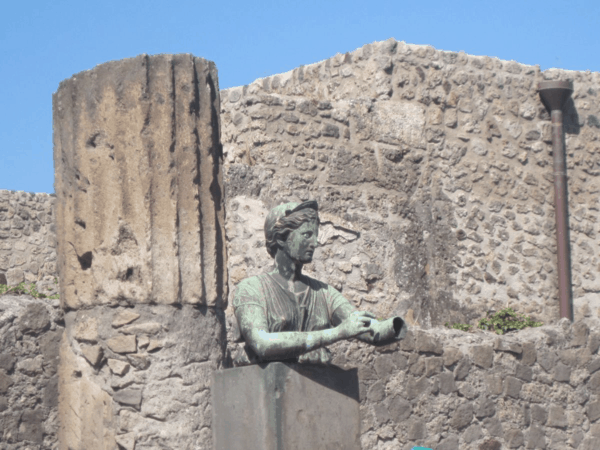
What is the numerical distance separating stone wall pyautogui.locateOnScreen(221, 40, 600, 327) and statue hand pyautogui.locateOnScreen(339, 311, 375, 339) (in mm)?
4181

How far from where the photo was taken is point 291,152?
981cm

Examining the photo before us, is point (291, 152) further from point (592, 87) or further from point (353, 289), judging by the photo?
point (592, 87)

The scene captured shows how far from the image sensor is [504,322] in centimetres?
1045

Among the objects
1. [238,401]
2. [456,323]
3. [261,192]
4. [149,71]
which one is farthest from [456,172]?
[238,401]

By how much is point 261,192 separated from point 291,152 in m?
0.56

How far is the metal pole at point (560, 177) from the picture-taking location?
1102 cm

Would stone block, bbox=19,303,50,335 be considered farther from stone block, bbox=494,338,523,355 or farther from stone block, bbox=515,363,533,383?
stone block, bbox=515,363,533,383

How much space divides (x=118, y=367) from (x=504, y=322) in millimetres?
5248

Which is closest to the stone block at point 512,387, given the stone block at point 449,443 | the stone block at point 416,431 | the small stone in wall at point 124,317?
the stone block at point 449,443

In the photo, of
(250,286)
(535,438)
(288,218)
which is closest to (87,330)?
(250,286)

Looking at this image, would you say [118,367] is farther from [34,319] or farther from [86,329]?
[34,319]

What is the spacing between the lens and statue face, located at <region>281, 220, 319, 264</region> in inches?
216

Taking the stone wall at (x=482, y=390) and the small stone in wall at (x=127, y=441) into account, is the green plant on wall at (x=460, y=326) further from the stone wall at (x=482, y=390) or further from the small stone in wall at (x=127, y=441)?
the small stone in wall at (x=127, y=441)

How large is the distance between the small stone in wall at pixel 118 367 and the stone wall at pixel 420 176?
124 inches
